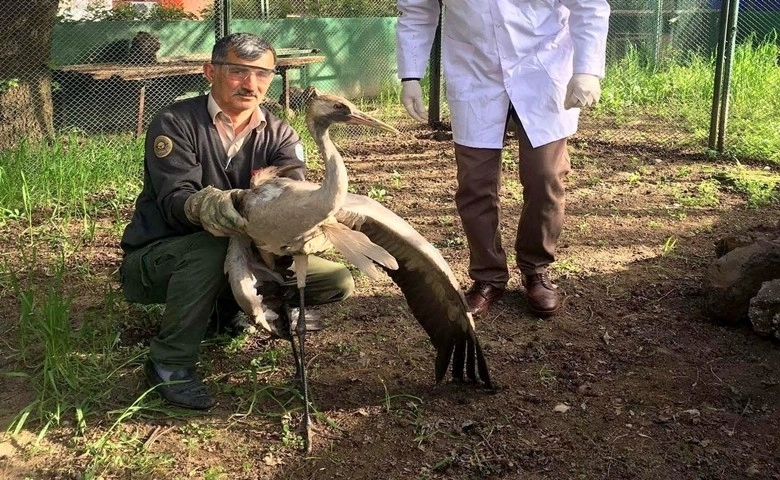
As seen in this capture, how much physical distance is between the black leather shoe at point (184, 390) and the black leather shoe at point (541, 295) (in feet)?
5.26

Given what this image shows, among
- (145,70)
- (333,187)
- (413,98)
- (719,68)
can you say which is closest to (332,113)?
(333,187)

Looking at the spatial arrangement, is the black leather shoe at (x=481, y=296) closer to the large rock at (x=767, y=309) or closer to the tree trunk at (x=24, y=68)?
the large rock at (x=767, y=309)

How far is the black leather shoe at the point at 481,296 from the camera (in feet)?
12.5

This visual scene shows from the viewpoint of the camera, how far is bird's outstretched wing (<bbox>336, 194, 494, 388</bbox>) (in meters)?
2.87

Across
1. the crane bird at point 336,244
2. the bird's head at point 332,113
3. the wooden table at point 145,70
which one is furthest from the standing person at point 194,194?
the wooden table at point 145,70

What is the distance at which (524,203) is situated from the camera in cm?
373

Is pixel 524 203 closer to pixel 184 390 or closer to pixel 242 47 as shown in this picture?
pixel 242 47

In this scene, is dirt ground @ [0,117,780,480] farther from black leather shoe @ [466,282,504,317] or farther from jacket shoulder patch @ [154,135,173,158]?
jacket shoulder patch @ [154,135,173,158]

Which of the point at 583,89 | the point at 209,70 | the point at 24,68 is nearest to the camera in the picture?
the point at 209,70

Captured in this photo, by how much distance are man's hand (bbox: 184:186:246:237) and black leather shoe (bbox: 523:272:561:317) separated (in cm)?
163

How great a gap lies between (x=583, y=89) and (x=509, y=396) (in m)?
1.33

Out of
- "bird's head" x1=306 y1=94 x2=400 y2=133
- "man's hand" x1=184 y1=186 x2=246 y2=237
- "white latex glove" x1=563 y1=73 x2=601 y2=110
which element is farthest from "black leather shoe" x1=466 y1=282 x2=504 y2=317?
"man's hand" x1=184 y1=186 x2=246 y2=237

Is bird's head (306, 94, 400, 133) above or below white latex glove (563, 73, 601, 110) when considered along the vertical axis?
above

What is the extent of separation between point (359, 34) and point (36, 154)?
457cm
